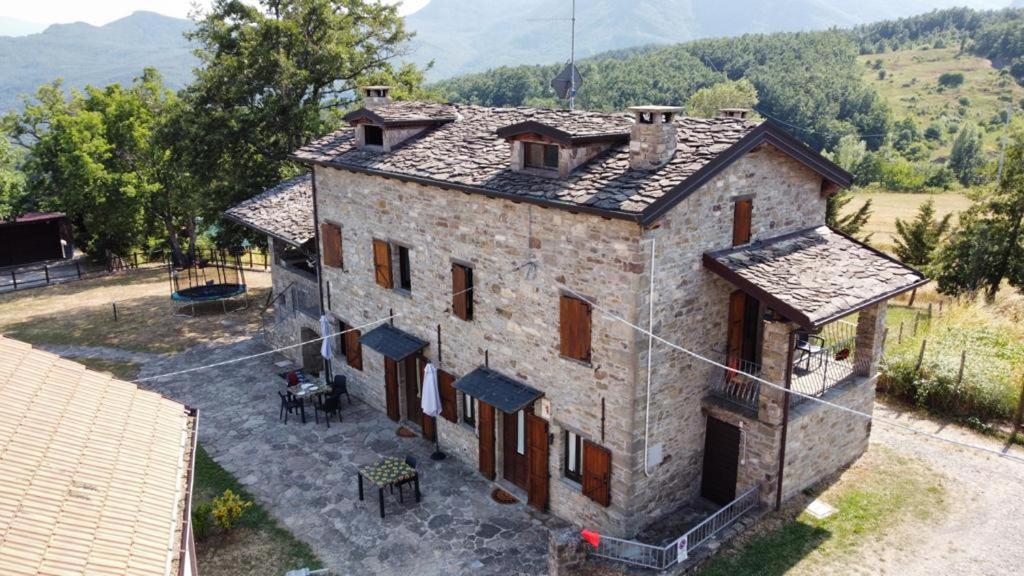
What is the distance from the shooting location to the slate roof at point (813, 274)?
12000 mm

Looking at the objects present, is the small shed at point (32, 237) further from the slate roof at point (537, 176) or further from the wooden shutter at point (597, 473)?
the wooden shutter at point (597, 473)

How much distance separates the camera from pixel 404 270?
17516 millimetres

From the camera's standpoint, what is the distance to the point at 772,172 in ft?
44.8

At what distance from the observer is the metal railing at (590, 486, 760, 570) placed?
11656 mm

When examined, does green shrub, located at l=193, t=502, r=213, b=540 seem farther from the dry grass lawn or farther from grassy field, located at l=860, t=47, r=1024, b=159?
grassy field, located at l=860, t=47, r=1024, b=159

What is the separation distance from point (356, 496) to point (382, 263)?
5653 millimetres

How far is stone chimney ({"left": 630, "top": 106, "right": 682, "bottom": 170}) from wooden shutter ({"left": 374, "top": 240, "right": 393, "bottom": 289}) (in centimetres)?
729

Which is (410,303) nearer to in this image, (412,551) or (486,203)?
(486,203)

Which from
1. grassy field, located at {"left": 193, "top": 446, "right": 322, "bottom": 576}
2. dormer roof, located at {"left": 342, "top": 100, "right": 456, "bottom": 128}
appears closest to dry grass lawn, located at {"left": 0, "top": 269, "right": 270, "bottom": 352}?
dormer roof, located at {"left": 342, "top": 100, "right": 456, "bottom": 128}

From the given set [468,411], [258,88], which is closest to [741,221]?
[468,411]

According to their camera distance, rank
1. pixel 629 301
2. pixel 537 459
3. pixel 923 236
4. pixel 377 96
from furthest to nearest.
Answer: pixel 923 236, pixel 377 96, pixel 537 459, pixel 629 301

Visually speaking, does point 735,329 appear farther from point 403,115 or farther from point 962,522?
point 403,115

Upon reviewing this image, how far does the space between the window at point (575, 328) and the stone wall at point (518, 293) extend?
178 millimetres

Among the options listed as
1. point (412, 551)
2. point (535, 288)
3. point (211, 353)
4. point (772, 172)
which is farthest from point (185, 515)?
point (211, 353)
